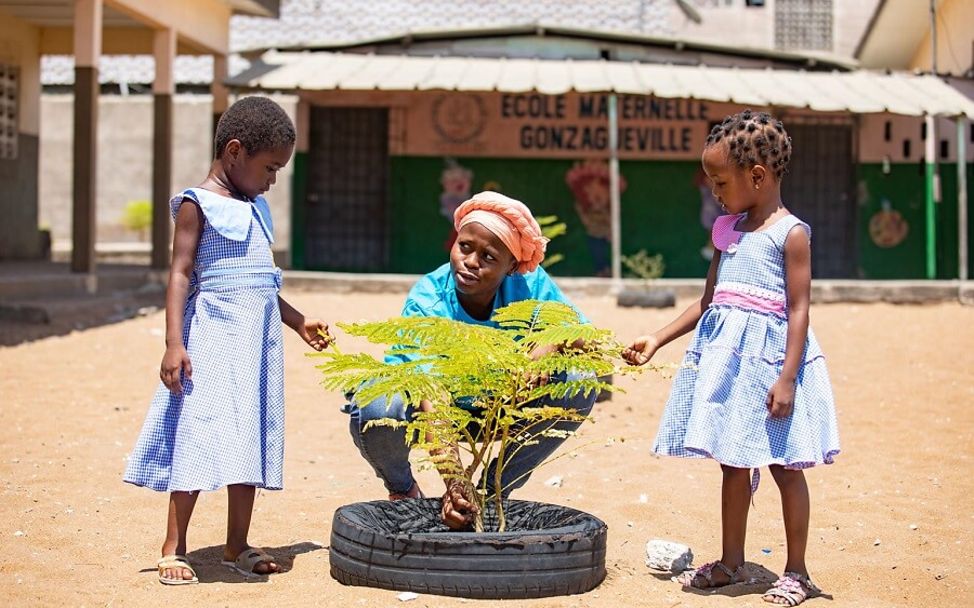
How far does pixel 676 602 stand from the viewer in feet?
12.0

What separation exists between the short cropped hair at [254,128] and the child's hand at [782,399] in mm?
1817

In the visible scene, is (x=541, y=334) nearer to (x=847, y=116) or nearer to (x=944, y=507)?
(x=944, y=507)

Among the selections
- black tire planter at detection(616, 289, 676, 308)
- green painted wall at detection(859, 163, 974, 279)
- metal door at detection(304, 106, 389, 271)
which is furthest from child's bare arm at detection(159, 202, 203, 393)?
green painted wall at detection(859, 163, 974, 279)

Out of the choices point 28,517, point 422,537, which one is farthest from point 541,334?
point 28,517

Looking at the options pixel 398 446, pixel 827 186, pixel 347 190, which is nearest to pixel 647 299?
pixel 827 186

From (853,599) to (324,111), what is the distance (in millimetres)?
15118

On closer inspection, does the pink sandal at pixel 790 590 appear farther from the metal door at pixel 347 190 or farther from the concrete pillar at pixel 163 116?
the metal door at pixel 347 190

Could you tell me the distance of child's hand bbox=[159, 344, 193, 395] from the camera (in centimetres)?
379

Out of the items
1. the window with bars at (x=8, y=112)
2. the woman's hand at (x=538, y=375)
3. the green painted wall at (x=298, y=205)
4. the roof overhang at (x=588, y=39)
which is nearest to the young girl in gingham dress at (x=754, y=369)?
the woman's hand at (x=538, y=375)

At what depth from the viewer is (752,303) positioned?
3854 millimetres

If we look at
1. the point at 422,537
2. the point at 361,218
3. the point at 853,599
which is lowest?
the point at 853,599

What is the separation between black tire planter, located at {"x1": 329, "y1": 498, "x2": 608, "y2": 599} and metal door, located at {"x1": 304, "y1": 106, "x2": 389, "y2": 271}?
1454cm

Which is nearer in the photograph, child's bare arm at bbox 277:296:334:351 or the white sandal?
the white sandal

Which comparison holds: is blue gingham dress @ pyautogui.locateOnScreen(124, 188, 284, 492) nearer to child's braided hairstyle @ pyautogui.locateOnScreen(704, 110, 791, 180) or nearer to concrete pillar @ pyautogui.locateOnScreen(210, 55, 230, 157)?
child's braided hairstyle @ pyautogui.locateOnScreen(704, 110, 791, 180)
